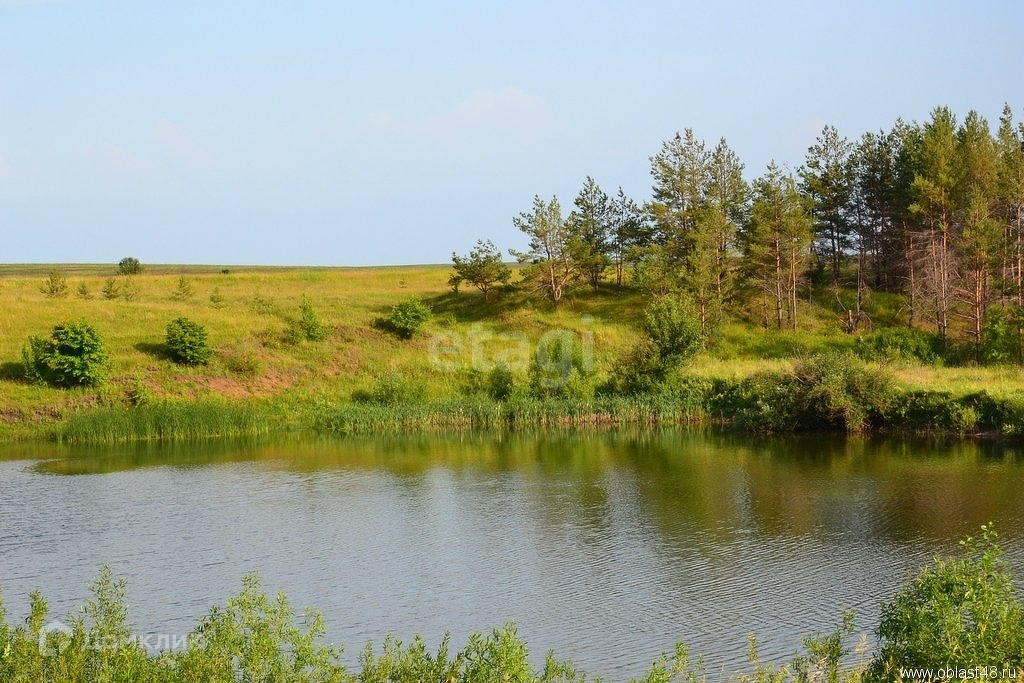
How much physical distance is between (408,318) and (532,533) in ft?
138

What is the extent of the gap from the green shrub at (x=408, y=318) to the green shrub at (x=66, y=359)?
20024 millimetres

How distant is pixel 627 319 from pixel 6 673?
211 feet

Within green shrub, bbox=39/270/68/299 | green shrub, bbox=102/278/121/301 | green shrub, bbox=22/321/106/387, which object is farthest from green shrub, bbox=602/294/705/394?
green shrub, bbox=39/270/68/299

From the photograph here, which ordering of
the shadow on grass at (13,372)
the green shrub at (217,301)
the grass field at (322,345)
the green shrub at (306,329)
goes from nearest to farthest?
1. the grass field at (322,345)
2. the shadow on grass at (13,372)
3. the green shrub at (306,329)
4. the green shrub at (217,301)

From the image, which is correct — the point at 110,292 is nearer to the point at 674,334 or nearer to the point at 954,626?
the point at 674,334

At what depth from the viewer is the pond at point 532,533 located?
2081 cm

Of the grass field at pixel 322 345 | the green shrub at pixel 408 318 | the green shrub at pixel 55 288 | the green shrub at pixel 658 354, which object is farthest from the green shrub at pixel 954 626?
the green shrub at pixel 55 288

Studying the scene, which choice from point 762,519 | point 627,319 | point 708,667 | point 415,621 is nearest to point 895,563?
point 762,519

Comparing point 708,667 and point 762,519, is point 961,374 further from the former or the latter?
point 708,667

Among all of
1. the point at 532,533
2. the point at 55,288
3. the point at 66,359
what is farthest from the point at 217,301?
the point at 532,533

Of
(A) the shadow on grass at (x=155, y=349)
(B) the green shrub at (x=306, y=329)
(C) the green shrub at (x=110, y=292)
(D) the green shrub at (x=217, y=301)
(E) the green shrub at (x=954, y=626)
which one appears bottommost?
(E) the green shrub at (x=954, y=626)

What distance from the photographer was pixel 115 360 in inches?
2293

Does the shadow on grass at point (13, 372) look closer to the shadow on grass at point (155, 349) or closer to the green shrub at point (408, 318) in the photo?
the shadow on grass at point (155, 349)

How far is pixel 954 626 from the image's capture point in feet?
42.4
